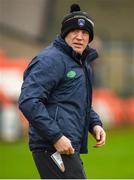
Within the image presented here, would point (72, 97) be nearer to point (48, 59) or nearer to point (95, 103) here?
point (48, 59)

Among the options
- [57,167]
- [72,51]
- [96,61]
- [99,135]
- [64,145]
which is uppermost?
[72,51]

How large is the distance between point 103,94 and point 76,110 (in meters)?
16.0

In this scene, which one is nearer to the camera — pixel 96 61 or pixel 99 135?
pixel 99 135

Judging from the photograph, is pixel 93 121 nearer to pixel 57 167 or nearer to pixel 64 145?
pixel 57 167

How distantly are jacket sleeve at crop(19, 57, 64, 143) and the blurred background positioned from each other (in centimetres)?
1105

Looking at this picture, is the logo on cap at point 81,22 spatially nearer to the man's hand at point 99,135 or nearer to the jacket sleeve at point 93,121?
the jacket sleeve at point 93,121

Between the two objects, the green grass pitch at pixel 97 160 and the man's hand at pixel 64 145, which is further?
the green grass pitch at pixel 97 160

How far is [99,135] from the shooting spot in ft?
24.1

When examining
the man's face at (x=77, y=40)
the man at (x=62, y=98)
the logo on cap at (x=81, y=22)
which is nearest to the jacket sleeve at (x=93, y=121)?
the man at (x=62, y=98)

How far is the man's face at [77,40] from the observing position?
7.06 m

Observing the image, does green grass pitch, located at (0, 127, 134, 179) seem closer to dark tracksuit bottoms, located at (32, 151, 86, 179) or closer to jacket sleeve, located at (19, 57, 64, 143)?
dark tracksuit bottoms, located at (32, 151, 86, 179)

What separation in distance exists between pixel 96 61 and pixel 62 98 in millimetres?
17329

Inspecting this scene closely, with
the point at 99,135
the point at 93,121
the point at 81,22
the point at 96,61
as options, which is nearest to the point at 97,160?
the point at 96,61

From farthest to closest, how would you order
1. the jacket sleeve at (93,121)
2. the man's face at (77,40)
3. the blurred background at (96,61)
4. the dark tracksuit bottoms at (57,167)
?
the blurred background at (96,61) < the jacket sleeve at (93,121) < the man's face at (77,40) < the dark tracksuit bottoms at (57,167)
